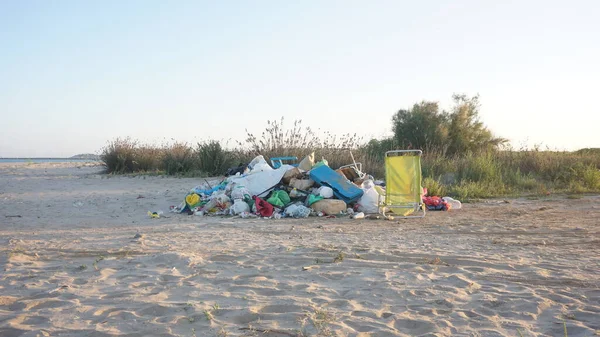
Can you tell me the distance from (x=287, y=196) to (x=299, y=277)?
4.66 meters

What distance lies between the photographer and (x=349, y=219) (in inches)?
312

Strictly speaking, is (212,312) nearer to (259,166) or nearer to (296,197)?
(296,197)

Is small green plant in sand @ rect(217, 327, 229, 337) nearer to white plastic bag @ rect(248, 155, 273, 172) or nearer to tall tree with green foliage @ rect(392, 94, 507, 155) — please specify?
white plastic bag @ rect(248, 155, 273, 172)

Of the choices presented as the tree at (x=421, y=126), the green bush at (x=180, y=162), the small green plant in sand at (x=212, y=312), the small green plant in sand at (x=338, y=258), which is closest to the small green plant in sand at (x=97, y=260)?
the small green plant in sand at (x=212, y=312)

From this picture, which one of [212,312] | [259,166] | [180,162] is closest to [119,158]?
[180,162]

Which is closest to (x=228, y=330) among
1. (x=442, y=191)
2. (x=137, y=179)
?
(x=442, y=191)

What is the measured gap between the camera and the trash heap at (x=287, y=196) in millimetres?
8227

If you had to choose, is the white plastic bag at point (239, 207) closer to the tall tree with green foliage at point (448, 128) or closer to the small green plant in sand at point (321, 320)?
the small green plant in sand at point (321, 320)

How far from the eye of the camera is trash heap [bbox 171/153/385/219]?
823cm

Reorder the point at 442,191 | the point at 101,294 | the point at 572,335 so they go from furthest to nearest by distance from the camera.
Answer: the point at 442,191 < the point at 101,294 < the point at 572,335

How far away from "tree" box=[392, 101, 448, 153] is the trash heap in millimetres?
14076

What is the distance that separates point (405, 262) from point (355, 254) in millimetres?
548

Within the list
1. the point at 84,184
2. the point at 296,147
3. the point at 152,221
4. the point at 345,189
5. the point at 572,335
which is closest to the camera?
the point at 572,335

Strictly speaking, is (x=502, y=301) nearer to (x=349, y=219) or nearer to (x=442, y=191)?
(x=349, y=219)
